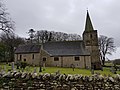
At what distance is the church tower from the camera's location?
46.6m

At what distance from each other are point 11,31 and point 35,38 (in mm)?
36522

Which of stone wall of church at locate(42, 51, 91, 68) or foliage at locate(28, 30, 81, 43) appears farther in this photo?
foliage at locate(28, 30, 81, 43)

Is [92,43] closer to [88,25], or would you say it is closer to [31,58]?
[88,25]

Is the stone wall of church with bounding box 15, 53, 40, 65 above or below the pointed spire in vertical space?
below

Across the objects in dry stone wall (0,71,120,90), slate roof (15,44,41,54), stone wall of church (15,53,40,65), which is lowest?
dry stone wall (0,71,120,90)

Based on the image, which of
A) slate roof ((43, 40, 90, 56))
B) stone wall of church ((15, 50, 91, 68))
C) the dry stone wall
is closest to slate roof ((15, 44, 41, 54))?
stone wall of church ((15, 50, 91, 68))

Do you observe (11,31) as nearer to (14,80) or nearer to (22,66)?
(22,66)

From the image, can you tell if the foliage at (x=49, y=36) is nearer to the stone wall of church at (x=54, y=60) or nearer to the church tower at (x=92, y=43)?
the stone wall of church at (x=54, y=60)

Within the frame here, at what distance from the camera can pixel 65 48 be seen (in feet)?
157

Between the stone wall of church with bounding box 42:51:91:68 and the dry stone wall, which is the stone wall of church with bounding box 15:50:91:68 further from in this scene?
the dry stone wall

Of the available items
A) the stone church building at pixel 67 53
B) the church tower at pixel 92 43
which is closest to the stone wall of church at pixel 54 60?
the stone church building at pixel 67 53

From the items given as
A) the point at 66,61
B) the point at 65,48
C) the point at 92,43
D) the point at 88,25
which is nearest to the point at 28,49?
the point at 65,48

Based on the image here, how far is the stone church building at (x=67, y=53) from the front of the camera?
44.8m

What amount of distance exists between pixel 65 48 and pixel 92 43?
8.38 metres
